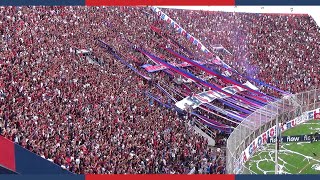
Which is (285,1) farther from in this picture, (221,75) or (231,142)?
(221,75)

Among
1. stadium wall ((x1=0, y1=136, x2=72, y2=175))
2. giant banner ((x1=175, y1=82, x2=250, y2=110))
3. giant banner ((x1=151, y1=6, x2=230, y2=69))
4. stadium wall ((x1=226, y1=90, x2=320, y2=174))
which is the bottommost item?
stadium wall ((x1=0, y1=136, x2=72, y2=175))

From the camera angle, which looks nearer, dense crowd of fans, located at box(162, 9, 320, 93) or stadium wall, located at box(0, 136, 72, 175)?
stadium wall, located at box(0, 136, 72, 175)

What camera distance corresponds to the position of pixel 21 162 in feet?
22.9

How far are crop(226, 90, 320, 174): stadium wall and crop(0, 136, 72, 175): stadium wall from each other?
2.62 meters

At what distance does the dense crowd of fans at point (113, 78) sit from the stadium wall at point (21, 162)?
0.29 m

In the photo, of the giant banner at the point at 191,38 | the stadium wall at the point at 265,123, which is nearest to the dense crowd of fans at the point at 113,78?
the giant banner at the point at 191,38

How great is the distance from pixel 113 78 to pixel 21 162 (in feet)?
12.7

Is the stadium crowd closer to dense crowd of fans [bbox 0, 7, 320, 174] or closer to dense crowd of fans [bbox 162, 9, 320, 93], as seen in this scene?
dense crowd of fans [bbox 0, 7, 320, 174]

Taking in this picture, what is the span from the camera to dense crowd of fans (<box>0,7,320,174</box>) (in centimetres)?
823

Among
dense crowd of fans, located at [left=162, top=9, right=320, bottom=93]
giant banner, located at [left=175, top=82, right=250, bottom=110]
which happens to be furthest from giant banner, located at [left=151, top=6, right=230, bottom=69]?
giant banner, located at [left=175, top=82, right=250, bottom=110]

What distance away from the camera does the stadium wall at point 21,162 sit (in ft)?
22.4

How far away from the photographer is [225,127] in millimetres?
10117

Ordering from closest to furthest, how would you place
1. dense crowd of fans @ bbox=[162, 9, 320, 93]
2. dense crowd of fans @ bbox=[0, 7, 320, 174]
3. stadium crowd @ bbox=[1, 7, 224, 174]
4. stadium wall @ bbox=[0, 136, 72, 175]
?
stadium wall @ bbox=[0, 136, 72, 175]
stadium crowd @ bbox=[1, 7, 224, 174]
dense crowd of fans @ bbox=[0, 7, 320, 174]
dense crowd of fans @ bbox=[162, 9, 320, 93]

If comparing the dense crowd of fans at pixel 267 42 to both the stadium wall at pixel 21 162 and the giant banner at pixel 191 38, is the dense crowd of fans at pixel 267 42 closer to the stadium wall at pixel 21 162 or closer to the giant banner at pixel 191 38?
the giant banner at pixel 191 38
